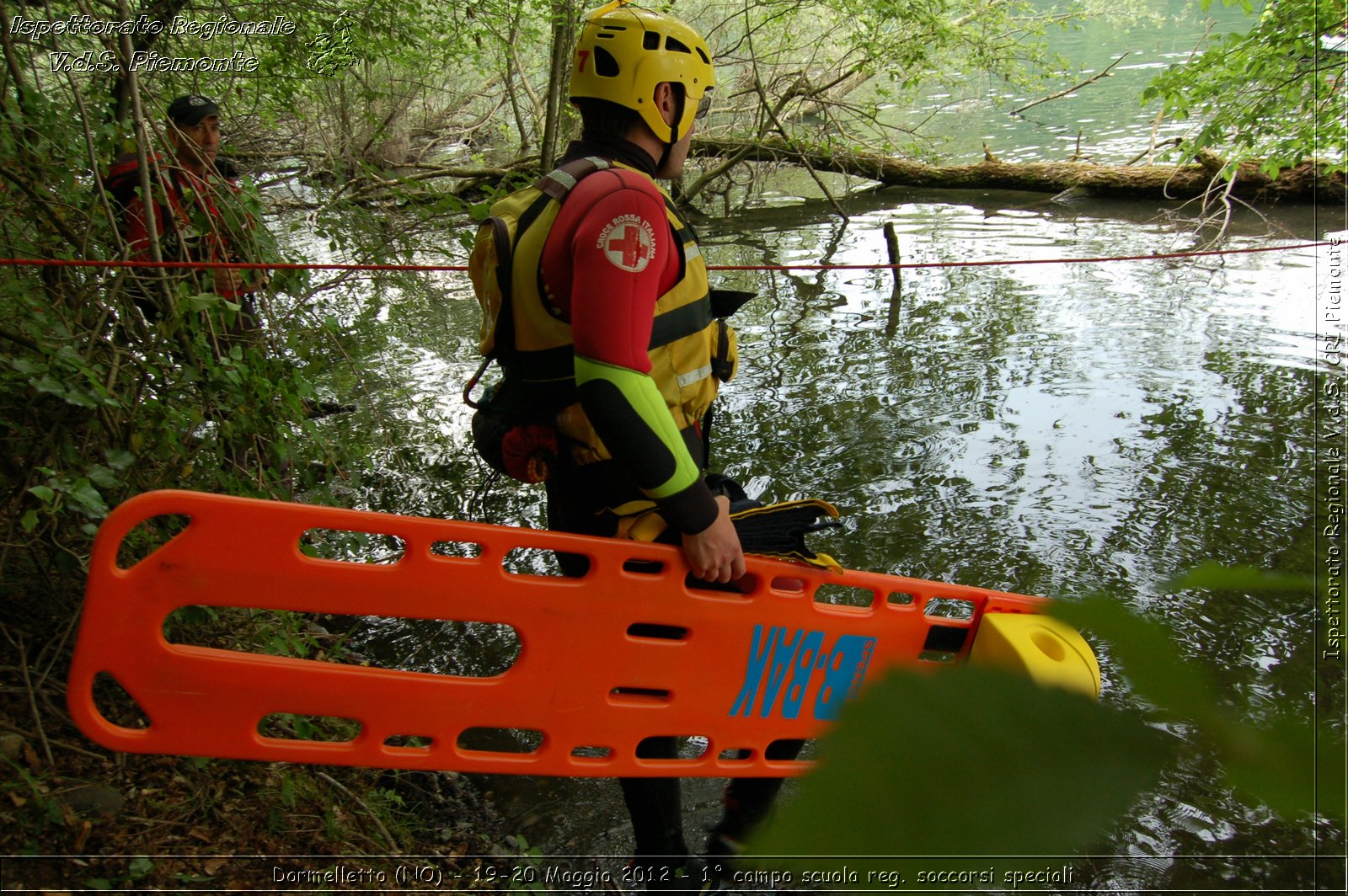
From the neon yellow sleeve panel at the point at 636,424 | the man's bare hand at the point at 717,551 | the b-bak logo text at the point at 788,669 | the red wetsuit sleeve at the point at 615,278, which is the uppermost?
the red wetsuit sleeve at the point at 615,278

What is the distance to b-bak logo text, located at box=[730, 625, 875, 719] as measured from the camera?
99.3 inches

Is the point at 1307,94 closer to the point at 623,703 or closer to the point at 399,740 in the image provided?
the point at 623,703

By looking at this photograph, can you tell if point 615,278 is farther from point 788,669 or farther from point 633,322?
→ point 788,669

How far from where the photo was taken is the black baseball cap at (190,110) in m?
4.05

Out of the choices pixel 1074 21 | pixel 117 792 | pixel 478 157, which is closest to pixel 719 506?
pixel 117 792

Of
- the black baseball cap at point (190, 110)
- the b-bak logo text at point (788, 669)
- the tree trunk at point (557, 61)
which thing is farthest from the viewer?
the tree trunk at point (557, 61)

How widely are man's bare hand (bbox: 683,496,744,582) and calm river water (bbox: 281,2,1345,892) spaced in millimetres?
1109

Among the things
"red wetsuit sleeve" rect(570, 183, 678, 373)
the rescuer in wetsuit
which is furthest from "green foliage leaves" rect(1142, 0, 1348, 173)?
"red wetsuit sleeve" rect(570, 183, 678, 373)

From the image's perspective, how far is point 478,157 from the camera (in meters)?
12.8

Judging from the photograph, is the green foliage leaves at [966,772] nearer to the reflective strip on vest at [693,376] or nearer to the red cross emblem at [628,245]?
the red cross emblem at [628,245]

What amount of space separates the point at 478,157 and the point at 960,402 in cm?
901

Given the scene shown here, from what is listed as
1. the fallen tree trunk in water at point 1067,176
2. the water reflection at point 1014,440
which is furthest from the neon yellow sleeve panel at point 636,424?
the fallen tree trunk in water at point 1067,176

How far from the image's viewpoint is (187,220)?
10.5ft

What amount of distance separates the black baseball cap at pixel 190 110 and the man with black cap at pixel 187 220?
1.81 ft
